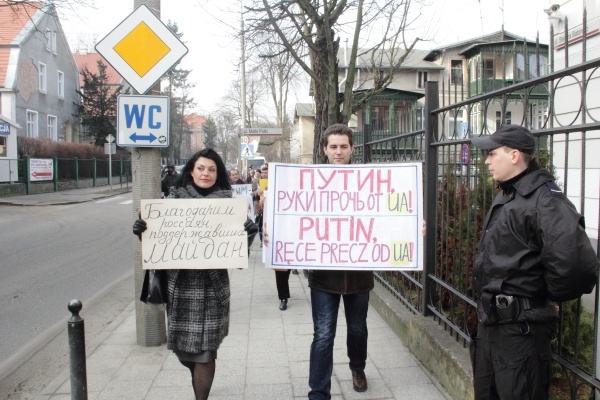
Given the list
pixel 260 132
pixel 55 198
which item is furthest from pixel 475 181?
pixel 55 198

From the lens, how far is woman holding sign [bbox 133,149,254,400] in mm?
3383

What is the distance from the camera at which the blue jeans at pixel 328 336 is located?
11.6 ft

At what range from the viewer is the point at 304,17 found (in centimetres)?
1006

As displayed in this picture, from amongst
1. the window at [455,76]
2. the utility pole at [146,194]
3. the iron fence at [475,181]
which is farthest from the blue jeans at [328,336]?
the utility pole at [146,194]

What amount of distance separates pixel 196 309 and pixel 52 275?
258 inches

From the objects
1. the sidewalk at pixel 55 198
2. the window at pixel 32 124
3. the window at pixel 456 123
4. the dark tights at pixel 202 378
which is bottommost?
the dark tights at pixel 202 378

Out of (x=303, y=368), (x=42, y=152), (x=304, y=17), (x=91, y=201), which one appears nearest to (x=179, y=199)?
(x=303, y=368)

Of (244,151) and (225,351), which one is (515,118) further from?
(244,151)

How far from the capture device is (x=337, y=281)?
3.65 m

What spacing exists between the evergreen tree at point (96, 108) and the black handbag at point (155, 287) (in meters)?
42.7

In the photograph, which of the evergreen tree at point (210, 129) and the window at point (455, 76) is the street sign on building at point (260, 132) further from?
the evergreen tree at point (210, 129)

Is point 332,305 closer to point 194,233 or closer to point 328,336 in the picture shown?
point 328,336

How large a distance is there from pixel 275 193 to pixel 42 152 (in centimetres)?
2972

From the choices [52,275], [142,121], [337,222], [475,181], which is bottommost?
[52,275]
